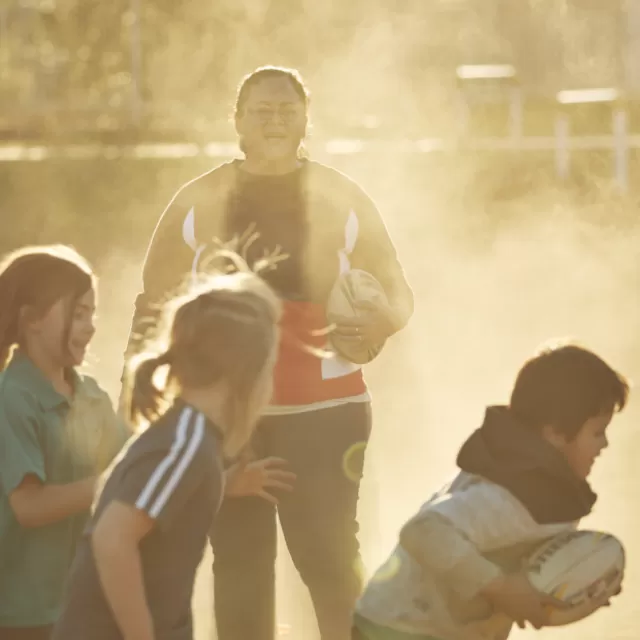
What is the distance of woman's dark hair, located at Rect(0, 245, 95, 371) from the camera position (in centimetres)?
412

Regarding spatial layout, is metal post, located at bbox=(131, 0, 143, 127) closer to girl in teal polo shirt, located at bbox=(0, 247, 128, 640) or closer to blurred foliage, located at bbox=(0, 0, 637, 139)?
blurred foliage, located at bbox=(0, 0, 637, 139)

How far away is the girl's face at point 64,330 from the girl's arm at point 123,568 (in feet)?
2.78

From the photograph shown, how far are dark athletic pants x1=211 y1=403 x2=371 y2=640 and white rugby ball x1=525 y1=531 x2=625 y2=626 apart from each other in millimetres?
1122

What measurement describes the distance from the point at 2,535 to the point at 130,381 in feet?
2.06

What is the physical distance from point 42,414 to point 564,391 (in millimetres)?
1201

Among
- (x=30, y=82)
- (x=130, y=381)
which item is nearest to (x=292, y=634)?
(x=130, y=381)

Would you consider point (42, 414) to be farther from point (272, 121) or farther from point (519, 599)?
point (272, 121)

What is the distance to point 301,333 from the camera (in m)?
4.96

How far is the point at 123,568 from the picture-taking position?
131 inches

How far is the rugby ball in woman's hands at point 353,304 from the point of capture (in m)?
4.89

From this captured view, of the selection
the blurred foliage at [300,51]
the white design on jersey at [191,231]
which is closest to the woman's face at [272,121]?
the white design on jersey at [191,231]

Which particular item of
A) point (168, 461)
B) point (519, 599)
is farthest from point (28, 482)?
point (519, 599)

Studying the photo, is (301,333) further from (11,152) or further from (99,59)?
(99,59)

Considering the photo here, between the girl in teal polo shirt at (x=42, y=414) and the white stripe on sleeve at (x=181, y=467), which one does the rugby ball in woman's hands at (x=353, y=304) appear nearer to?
the girl in teal polo shirt at (x=42, y=414)
